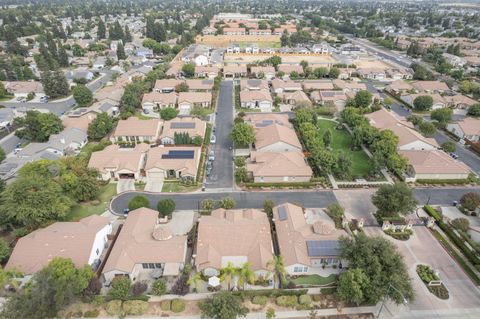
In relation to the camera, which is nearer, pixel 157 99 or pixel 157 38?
pixel 157 99

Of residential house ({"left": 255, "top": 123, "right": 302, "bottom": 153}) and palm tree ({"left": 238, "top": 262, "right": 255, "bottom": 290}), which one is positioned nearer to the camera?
palm tree ({"left": 238, "top": 262, "right": 255, "bottom": 290})

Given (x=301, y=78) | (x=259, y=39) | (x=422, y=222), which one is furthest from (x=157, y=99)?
(x=259, y=39)

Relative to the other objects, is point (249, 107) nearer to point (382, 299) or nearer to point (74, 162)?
point (74, 162)

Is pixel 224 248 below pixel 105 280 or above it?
above

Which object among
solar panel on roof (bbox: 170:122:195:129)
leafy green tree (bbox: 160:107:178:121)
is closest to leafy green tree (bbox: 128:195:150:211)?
solar panel on roof (bbox: 170:122:195:129)

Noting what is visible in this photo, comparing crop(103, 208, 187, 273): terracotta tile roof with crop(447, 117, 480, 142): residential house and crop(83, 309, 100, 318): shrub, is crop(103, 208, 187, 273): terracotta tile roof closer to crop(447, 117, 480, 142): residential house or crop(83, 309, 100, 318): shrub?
crop(83, 309, 100, 318): shrub

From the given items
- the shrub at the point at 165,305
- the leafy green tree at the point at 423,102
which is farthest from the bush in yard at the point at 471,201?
the shrub at the point at 165,305

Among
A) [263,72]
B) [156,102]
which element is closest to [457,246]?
[156,102]
